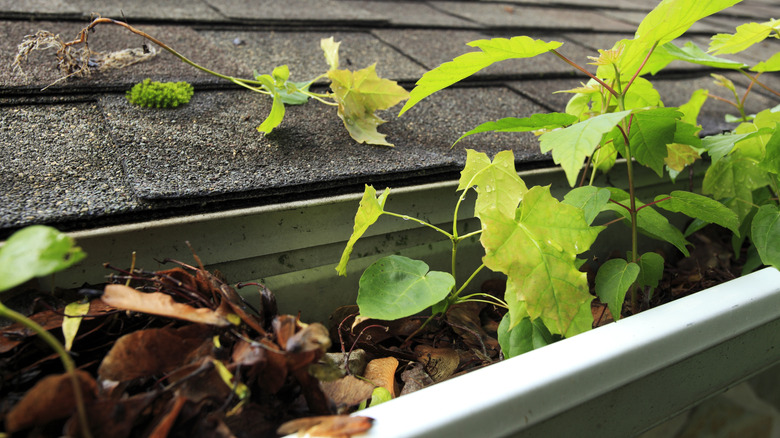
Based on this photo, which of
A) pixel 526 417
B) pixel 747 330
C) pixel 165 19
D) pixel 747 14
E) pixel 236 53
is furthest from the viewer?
pixel 747 14

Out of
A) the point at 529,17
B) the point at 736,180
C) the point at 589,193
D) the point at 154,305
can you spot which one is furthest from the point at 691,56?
the point at 529,17

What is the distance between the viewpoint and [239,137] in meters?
0.78

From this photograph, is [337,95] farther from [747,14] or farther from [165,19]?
[747,14]

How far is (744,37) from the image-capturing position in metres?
0.77

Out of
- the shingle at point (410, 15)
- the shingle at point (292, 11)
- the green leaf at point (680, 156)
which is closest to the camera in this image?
the green leaf at point (680, 156)

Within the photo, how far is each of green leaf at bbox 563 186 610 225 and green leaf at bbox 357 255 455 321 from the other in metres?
0.19

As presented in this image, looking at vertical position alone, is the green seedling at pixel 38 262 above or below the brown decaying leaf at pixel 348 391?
above

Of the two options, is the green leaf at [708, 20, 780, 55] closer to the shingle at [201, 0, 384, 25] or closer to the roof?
the roof

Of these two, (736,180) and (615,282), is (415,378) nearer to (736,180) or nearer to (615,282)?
(615,282)

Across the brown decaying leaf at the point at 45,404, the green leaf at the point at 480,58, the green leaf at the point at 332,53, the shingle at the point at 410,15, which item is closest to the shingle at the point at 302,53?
the green leaf at the point at 332,53

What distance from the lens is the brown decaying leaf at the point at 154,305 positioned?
464mm

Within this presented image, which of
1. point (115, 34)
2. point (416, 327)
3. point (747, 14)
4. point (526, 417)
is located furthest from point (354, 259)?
point (747, 14)

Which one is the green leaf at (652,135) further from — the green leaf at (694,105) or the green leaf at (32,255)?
the green leaf at (32,255)

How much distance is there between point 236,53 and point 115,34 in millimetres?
259
